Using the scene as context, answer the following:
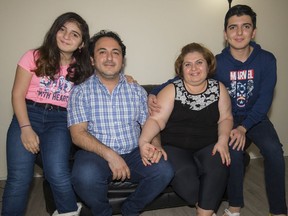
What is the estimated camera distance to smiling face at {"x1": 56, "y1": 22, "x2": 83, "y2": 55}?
1795 millimetres

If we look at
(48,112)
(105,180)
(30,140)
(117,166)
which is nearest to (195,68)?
(117,166)

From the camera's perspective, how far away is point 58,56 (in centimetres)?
186

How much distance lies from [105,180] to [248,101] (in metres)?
1.18

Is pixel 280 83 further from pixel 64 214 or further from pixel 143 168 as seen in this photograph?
pixel 64 214

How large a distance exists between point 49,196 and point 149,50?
155 cm

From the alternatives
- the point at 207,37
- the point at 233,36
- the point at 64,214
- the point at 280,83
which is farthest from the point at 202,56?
the point at 280,83

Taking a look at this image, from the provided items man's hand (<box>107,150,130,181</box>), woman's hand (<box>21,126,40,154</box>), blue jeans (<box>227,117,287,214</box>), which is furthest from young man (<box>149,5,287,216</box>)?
woman's hand (<box>21,126,40,154</box>)

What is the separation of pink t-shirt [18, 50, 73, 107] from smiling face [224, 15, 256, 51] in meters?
1.20

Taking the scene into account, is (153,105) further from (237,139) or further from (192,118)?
(237,139)

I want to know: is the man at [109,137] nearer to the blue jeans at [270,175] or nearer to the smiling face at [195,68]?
the smiling face at [195,68]

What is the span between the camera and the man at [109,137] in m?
1.58

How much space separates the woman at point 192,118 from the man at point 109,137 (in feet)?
0.33

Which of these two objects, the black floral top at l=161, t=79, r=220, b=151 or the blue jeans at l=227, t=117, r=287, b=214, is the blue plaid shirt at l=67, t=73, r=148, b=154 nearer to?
the black floral top at l=161, t=79, r=220, b=151

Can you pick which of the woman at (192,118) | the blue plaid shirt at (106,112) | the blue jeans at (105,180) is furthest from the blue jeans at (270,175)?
the blue plaid shirt at (106,112)
